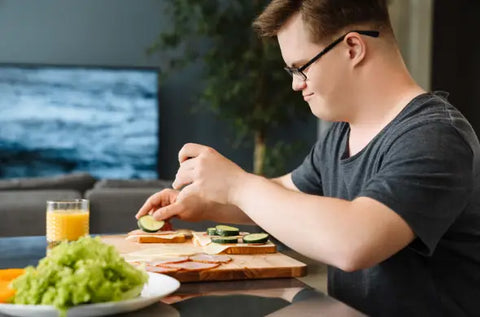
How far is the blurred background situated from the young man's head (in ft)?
14.8

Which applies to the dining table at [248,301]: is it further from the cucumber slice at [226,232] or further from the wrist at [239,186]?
the cucumber slice at [226,232]

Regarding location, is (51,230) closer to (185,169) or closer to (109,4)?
(185,169)

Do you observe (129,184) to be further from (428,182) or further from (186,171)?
(428,182)

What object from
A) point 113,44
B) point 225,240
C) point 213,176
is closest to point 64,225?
point 225,240

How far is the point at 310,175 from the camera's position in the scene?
73.7 inches

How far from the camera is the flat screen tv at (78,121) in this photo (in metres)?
6.43

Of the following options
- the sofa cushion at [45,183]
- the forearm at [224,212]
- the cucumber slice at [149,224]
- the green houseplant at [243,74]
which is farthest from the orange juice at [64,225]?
the green houseplant at [243,74]

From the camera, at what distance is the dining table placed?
107 centimetres

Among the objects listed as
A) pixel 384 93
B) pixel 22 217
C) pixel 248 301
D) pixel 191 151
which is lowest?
pixel 22 217

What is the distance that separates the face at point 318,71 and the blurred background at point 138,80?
448 cm

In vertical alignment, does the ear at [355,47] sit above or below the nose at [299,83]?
above

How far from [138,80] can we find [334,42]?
5304mm

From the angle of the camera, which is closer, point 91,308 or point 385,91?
point 91,308

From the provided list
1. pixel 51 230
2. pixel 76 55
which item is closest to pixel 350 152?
pixel 51 230
